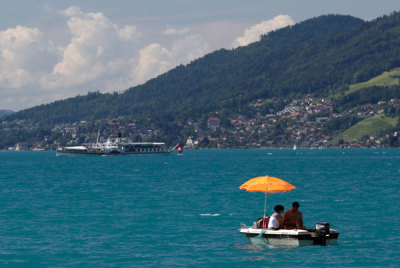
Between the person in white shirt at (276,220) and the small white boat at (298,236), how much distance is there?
0.32 metres

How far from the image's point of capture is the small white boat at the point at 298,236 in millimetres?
43500

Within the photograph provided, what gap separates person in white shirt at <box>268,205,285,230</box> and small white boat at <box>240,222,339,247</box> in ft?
1.06

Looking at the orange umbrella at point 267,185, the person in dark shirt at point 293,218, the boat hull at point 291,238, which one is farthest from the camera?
the orange umbrella at point 267,185

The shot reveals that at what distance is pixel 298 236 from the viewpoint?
4347 cm

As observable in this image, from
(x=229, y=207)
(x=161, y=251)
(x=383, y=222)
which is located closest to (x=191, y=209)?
(x=229, y=207)

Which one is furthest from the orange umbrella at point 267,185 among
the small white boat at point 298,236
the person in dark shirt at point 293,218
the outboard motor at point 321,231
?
the outboard motor at point 321,231

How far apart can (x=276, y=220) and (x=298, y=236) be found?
1724 millimetres

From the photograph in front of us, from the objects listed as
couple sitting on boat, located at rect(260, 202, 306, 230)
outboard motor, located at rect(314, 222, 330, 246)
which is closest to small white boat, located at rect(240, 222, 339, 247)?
outboard motor, located at rect(314, 222, 330, 246)

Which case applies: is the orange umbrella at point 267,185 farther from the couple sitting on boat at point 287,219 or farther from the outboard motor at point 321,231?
the outboard motor at point 321,231

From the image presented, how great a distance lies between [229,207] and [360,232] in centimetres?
2159

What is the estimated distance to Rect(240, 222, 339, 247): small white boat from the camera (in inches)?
1713

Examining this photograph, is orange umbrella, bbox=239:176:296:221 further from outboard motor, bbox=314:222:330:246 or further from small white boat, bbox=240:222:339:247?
outboard motor, bbox=314:222:330:246

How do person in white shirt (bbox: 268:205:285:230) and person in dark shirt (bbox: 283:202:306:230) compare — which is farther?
person in white shirt (bbox: 268:205:285:230)

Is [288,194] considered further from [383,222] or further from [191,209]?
[383,222]
